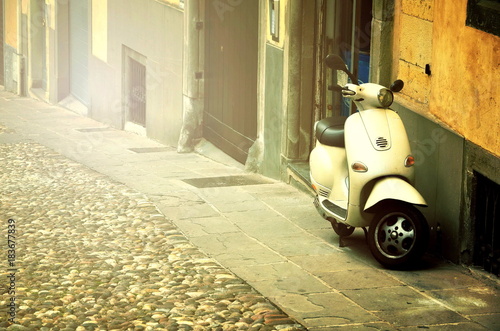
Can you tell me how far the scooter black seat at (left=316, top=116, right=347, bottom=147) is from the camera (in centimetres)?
806

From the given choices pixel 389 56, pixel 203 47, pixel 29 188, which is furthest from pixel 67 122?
pixel 389 56

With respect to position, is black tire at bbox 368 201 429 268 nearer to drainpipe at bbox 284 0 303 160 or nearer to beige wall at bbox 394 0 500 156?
beige wall at bbox 394 0 500 156

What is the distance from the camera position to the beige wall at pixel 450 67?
685cm

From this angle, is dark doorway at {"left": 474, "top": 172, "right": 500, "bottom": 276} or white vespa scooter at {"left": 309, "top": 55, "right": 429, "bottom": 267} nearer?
dark doorway at {"left": 474, "top": 172, "right": 500, "bottom": 276}

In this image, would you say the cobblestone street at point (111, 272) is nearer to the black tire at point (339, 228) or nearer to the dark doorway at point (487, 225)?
the black tire at point (339, 228)

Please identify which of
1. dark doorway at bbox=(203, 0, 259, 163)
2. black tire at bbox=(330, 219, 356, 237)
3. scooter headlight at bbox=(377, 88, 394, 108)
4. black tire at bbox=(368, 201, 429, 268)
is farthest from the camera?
dark doorway at bbox=(203, 0, 259, 163)

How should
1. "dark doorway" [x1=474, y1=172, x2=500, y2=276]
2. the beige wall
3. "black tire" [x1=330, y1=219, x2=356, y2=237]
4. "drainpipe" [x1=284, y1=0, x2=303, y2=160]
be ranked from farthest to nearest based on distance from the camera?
1. "drainpipe" [x1=284, y1=0, x2=303, y2=160]
2. "black tire" [x1=330, y1=219, x2=356, y2=237]
3. "dark doorway" [x1=474, y1=172, x2=500, y2=276]
4. the beige wall

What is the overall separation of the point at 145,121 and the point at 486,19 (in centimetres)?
1105

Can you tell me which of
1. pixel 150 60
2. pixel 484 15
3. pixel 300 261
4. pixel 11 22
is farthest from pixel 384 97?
pixel 11 22

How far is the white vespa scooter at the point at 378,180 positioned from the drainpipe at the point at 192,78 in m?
6.57

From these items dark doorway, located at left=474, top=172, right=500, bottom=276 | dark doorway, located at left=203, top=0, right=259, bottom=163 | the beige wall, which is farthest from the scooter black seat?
dark doorway, located at left=203, top=0, right=259, bottom=163

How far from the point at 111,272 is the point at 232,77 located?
6180 mm

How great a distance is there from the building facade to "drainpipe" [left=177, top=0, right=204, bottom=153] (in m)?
0.02

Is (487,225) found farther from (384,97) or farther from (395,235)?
(384,97)
